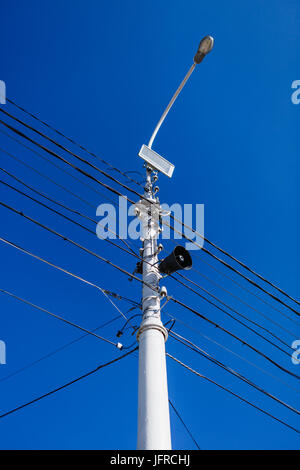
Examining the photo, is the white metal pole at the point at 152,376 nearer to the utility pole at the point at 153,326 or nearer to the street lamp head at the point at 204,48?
the utility pole at the point at 153,326

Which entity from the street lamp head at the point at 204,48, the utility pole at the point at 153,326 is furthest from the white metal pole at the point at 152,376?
the street lamp head at the point at 204,48

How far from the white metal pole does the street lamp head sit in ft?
12.5

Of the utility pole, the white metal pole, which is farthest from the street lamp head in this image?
the white metal pole

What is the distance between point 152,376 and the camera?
158 inches

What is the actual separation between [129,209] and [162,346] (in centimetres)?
280

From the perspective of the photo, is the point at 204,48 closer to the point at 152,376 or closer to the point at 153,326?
the point at 153,326

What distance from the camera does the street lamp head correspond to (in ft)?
20.3

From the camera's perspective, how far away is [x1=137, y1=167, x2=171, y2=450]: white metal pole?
141 inches

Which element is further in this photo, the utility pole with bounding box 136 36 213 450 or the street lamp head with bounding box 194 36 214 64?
the street lamp head with bounding box 194 36 214 64

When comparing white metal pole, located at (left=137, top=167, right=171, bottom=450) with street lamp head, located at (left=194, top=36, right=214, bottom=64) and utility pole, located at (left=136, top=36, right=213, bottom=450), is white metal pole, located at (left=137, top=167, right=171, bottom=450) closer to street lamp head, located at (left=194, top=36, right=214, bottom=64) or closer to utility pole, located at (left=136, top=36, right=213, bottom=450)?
utility pole, located at (left=136, top=36, right=213, bottom=450)

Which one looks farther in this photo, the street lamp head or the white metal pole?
the street lamp head

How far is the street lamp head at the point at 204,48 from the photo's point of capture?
20.3 ft

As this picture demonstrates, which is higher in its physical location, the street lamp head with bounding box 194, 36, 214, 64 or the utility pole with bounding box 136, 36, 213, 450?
the street lamp head with bounding box 194, 36, 214, 64
